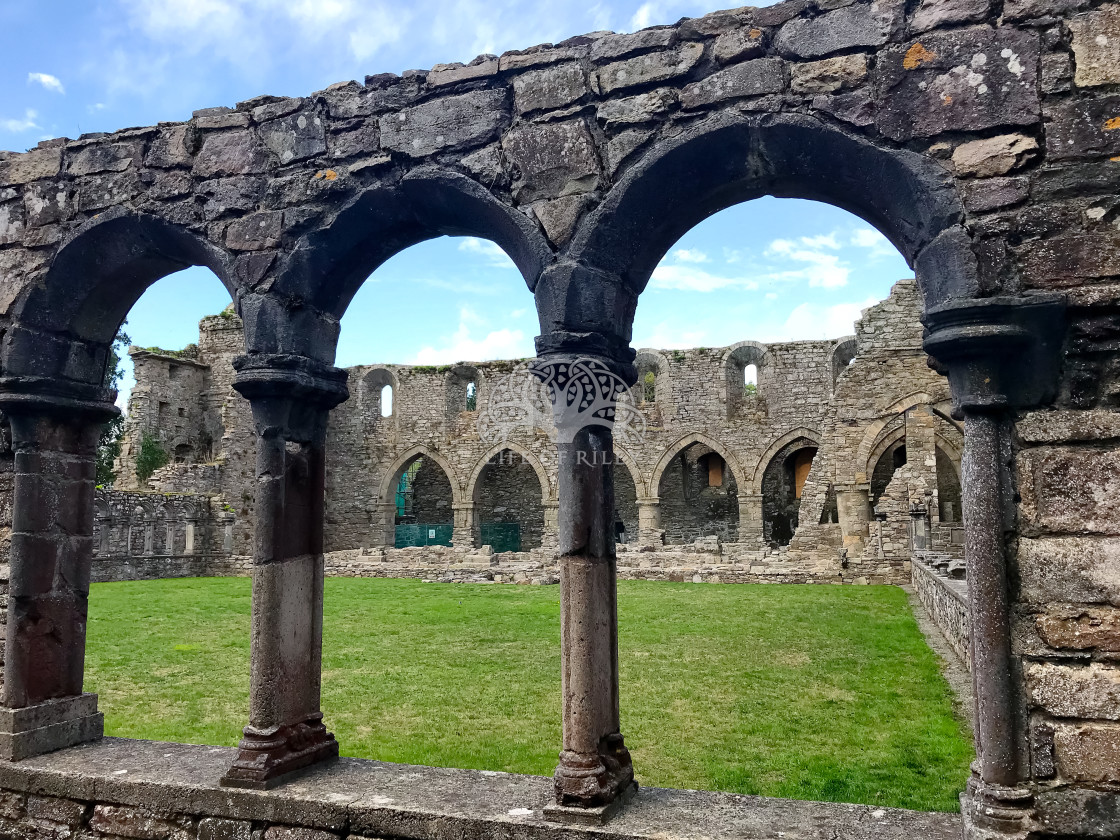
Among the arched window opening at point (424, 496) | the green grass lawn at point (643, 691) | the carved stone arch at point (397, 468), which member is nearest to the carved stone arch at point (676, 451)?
the carved stone arch at point (397, 468)

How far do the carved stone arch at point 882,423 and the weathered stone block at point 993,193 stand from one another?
16707mm

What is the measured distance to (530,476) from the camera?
100 ft

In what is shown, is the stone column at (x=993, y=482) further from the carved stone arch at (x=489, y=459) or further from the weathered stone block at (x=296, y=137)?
the carved stone arch at (x=489, y=459)

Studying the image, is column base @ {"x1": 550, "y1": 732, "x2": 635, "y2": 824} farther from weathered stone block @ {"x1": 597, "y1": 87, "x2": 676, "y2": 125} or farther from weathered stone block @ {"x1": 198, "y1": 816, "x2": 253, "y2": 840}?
weathered stone block @ {"x1": 597, "y1": 87, "x2": 676, "y2": 125}

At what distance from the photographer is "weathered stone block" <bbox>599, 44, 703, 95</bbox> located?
388cm

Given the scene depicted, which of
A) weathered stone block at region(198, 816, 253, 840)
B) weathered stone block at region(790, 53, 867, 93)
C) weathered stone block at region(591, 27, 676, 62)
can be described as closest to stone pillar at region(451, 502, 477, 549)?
weathered stone block at region(198, 816, 253, 840)

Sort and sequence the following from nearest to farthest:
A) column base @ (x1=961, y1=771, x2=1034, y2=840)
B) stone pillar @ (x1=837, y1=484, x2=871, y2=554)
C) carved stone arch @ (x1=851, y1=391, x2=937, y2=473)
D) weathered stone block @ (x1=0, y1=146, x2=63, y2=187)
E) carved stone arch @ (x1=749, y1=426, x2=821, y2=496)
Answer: column base @ (x1=961, y1=771, x2=1034, y2=840), weathered stone block @ (x1=0, y1=146, x2=63, y2=187), carved stone arch @ (x1=851, y1=391, x2=937, y2=473), stone pillar @ (x1=837, y1=484, x2=871, y2=554), carved stone arch @ (x1=749, y1=426, x2=821, y2=496)

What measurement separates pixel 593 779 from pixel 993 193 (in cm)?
282

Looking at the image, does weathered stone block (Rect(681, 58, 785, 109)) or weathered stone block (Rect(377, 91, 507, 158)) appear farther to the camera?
weathered stone block (Rect(377, 91, 507, 158))

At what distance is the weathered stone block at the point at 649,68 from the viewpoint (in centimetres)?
388

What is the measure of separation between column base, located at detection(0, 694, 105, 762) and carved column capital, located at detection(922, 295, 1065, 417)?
4855 millimetres

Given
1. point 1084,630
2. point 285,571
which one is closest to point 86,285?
point 285,571

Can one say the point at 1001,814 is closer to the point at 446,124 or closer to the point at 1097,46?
the point at 1097,46

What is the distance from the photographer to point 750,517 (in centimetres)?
2498
